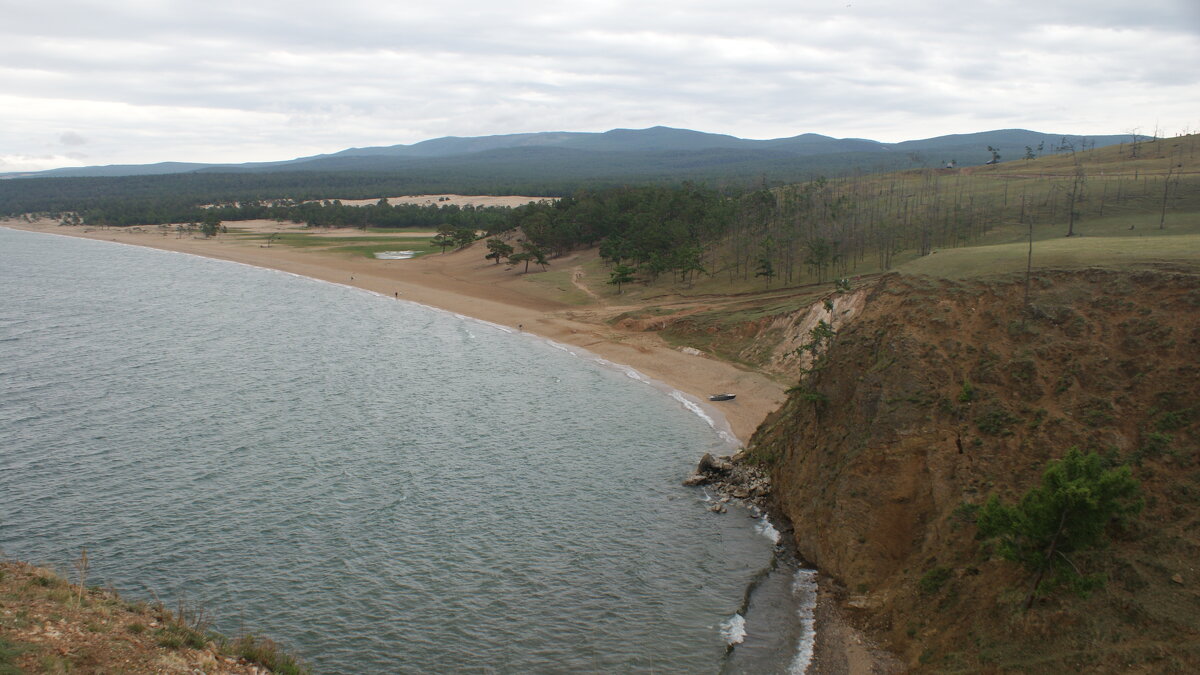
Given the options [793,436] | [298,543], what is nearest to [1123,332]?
[793,436]

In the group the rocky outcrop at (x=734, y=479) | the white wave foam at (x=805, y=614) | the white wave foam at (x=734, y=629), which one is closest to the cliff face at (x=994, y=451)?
the white wave foam at (x=805, y=614)

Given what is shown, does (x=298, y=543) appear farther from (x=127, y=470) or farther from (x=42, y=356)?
(x=42, y=356)

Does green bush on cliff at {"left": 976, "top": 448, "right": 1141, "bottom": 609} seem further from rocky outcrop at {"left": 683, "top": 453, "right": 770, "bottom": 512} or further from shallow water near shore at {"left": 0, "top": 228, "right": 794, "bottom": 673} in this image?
rocky outcrop at {"left": 683, "top": 453, "right": 770, "bottom": 512}

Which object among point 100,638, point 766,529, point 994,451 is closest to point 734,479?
point 766,529

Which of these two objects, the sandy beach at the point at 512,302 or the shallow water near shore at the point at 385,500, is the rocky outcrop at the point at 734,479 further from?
the sandy beach at the point at 512,302

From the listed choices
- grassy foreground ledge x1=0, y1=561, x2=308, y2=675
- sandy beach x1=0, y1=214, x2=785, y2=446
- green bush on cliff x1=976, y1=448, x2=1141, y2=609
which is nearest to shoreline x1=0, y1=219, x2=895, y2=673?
sandy beach x1=0, y1=214, x2=785, y2=446

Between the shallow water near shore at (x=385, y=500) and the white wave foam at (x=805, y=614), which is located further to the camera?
the shallow water near shore at (x=385, y=500)
